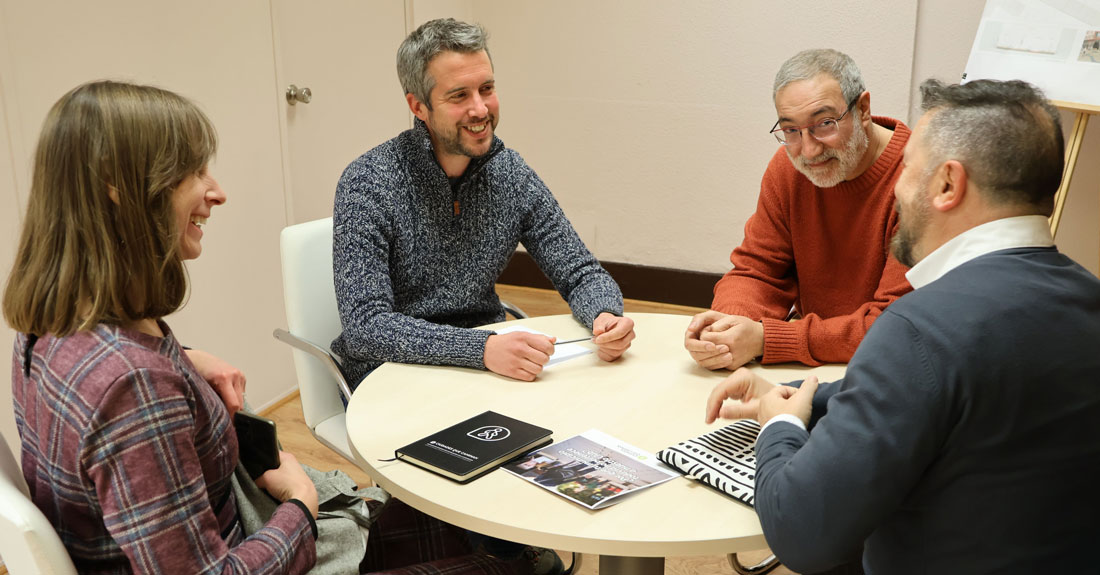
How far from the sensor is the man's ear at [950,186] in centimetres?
120

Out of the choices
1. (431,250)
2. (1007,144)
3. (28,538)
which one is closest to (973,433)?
(1007,144)

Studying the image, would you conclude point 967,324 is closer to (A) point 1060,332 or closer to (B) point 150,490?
(A) point 1060,332

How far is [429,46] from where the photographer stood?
2203 millimetres

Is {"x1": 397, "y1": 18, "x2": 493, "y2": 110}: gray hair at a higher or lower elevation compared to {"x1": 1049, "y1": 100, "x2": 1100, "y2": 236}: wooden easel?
higher

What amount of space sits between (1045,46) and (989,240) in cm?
277

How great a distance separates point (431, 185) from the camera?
2.23m

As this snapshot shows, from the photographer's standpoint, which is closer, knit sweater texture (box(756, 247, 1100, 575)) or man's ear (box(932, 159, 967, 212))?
knit sweater texture (box(756, 247, 1100, 575))

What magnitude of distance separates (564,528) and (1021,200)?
762 millimetres

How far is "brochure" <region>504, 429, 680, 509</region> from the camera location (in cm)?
135

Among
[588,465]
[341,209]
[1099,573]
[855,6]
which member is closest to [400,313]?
[341,209]

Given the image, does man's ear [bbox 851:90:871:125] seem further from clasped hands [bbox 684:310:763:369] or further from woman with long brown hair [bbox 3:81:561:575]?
woman with long brown hair [bbox 3:81:561:575]

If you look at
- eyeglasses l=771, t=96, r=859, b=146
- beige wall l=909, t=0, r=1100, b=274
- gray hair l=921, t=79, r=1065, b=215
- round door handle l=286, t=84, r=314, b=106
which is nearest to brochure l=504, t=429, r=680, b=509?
gray hair l=921, t=79, r=1065, b=215

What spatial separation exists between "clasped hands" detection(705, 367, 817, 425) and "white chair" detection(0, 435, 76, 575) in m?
1.01

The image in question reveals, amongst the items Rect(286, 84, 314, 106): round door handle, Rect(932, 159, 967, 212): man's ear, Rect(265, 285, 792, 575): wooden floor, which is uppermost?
Rect(932, 159, 967, 212): man's ear
